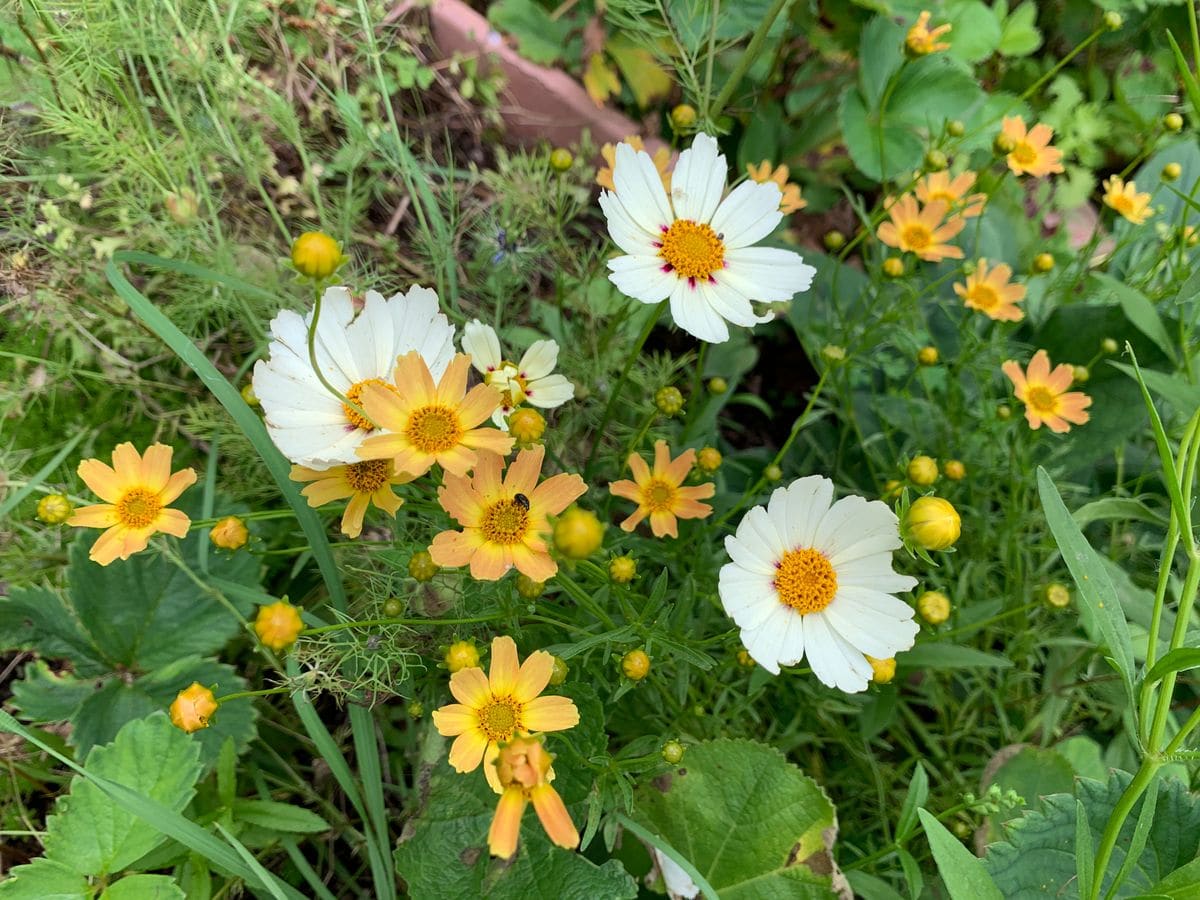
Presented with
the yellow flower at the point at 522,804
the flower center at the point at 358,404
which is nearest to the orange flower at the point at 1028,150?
the flower center at the point at 358,404

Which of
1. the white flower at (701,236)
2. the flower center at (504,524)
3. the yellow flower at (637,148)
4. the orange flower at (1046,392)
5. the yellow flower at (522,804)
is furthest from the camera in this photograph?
the orange flower at (1046,392)

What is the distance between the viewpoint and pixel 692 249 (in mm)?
891

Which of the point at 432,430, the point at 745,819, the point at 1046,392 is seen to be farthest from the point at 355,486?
the point at 1046,392

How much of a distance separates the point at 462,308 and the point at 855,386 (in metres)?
0.67

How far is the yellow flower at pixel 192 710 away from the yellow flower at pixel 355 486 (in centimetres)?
18

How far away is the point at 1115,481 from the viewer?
52.7 inches

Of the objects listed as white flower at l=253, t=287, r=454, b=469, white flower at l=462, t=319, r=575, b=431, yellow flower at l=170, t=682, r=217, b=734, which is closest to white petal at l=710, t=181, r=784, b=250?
white flower at l=462, t=319, r=575, b=431

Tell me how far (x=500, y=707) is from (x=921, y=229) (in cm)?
86

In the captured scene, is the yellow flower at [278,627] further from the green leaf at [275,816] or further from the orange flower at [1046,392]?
the orange flower at [1046,392]

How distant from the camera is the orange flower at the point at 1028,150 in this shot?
1.15 m

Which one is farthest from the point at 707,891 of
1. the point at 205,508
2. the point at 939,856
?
the point at 205,508

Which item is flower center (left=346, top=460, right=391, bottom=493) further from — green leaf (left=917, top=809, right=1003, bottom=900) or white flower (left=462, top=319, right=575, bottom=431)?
green leaf (left=917, top=809, right=1003, bottom=900)

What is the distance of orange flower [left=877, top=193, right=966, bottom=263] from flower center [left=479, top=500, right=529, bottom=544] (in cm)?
69

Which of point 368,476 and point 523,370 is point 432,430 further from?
point 523,370
